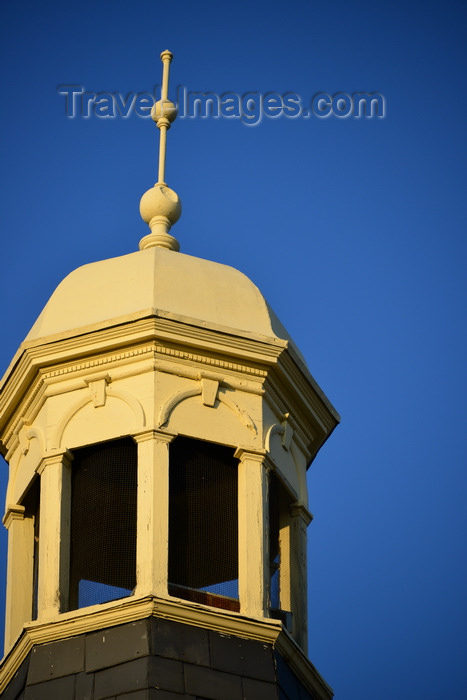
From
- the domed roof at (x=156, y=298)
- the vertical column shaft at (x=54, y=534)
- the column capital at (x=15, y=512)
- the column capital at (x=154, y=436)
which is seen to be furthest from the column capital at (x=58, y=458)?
the domed roof at (x=156, y=298)

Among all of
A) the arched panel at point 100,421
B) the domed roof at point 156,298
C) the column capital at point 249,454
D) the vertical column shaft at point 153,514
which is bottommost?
the vertical column shaft at point 153,514

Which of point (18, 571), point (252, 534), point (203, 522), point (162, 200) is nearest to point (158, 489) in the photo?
point (203, 522)

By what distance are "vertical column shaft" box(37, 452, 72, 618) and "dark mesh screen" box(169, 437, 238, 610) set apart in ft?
3.98

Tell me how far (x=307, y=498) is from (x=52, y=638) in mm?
4337

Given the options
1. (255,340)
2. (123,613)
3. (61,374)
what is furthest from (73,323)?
(123,613)

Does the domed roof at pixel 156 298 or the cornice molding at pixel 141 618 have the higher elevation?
the domed roof at pixel 156 298

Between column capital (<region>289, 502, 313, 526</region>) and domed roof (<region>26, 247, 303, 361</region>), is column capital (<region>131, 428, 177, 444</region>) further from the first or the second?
column capital (<region>289, 502, 313, 526</region>)

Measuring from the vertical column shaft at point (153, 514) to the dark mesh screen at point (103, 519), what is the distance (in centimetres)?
54

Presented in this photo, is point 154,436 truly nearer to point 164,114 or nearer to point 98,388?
point 98,388

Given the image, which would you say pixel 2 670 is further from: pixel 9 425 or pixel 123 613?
pixel 9 425

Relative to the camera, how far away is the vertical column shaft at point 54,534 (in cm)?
2205

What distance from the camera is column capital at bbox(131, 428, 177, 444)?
22531mm

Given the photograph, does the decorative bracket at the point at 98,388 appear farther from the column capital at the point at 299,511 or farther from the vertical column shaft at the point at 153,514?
the column capital at the point at 299,511

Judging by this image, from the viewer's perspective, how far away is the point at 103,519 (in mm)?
22766
